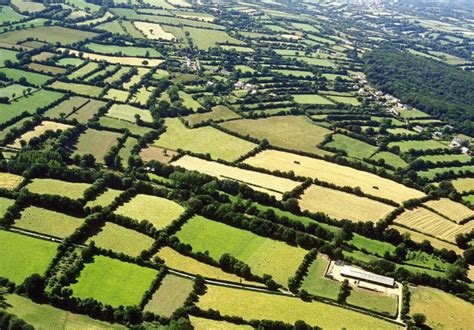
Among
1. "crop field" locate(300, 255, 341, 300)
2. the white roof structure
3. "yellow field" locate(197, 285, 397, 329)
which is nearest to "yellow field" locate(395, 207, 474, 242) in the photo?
the white roof structure

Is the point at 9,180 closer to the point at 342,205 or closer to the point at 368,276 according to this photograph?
the point at 342,205

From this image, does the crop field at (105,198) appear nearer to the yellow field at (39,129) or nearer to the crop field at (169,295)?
the crop field at (169,295)

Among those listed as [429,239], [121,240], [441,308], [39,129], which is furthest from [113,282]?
[39,129]

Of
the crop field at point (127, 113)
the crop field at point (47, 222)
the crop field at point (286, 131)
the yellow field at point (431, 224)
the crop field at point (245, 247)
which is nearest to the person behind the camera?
the crop field at point (245, 247)

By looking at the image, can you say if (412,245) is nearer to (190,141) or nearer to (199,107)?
(190,141)

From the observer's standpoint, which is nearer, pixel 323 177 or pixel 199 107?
pixel 323 177

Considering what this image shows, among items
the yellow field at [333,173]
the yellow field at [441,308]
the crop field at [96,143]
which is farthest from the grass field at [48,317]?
the yellow field at [333,173]

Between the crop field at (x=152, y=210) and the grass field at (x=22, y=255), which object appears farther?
the crop field at (x=152, y=210)

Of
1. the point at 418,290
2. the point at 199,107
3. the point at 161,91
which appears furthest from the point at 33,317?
the point at 161,91
